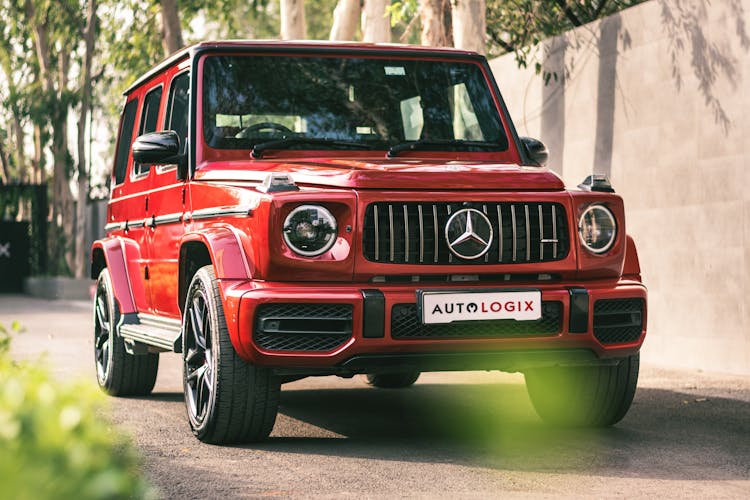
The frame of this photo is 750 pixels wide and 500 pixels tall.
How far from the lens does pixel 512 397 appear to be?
8.74 metres

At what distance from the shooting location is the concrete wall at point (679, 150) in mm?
9930

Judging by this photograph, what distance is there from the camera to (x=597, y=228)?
6.46m

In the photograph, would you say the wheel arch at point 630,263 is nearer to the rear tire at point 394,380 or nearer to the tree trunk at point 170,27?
the rear tire at point 394,380

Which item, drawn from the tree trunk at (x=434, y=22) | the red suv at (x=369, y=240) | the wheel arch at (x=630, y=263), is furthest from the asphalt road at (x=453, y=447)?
the tree trunk at (x=434, y=22)

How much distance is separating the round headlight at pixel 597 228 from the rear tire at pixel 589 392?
2.41 feet

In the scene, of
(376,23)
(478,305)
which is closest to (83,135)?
(376,23)

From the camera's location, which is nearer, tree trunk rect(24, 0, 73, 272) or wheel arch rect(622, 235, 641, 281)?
wheel arch rect(622, 235, 641, 281)

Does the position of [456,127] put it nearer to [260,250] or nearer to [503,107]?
[503,107]

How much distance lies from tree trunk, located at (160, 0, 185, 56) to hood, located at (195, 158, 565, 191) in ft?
43.1

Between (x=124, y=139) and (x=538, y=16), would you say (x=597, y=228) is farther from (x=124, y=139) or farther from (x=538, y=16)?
(x=538, y=16)

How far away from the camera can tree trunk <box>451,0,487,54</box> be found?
13.4 m

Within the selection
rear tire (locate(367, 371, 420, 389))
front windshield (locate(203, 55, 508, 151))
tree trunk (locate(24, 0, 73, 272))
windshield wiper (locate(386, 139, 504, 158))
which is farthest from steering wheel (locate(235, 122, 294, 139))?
tree trunk (locate(24, 0, 73, 272))

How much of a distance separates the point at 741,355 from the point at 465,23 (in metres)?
5.08

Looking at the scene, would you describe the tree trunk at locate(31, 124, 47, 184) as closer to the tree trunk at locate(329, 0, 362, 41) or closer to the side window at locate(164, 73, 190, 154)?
the tree trunk at locate(329, 0, 362, 41)
